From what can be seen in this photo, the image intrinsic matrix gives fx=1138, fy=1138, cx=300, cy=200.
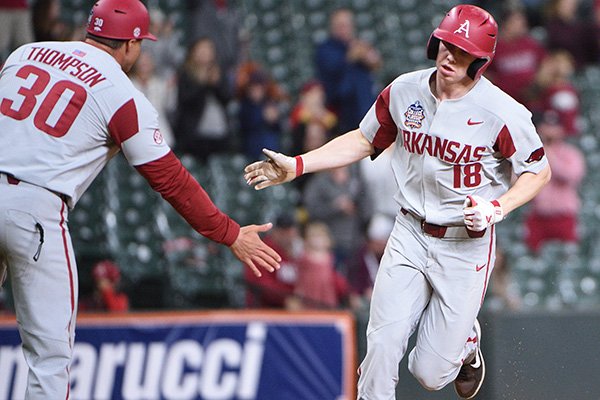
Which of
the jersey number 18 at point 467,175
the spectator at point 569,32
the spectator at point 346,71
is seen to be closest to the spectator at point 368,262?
the spectator at point 346,71

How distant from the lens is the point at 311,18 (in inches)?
511

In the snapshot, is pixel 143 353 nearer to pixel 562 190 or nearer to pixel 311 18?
pixel 562 190

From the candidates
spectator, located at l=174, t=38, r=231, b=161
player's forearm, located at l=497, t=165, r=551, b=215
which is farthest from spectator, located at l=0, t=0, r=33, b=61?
player's forearm, located at l=497, t=165, r=551, b=215

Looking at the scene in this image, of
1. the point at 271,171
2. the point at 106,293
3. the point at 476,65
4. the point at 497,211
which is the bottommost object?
the point at 106,293

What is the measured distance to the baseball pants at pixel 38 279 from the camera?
5172 millimetres

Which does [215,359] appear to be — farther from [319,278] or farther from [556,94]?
[556,94]

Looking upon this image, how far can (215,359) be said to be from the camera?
8.02 m

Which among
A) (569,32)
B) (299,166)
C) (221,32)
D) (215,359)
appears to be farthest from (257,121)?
(299,166)

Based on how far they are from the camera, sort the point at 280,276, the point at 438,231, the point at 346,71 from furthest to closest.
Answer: the point at 346,71 → the point at 280,276 → the point at 438,231

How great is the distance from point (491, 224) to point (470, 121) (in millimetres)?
527

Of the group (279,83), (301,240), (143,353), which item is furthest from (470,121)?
(279,83)

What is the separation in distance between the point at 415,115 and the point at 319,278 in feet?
11.7

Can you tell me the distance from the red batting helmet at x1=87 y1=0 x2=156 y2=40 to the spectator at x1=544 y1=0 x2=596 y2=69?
7.49 meters

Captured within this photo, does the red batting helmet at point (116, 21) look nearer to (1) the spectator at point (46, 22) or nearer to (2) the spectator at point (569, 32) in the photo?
(1) the spectator at point (46, 22)
